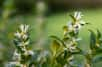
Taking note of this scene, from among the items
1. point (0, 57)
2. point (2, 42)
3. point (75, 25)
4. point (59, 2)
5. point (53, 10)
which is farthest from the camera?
point (59, 2)

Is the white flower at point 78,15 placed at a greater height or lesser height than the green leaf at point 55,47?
Answer: greater

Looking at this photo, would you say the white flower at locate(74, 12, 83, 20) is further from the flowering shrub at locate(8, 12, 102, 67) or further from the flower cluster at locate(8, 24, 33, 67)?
the flower cluster at locate(8, 24, 33, 67)

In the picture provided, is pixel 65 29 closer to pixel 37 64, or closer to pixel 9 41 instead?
pixel 37 64

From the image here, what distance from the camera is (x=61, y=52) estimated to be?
3.30ft

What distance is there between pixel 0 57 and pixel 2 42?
0.16 m

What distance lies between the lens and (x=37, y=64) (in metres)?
1.00

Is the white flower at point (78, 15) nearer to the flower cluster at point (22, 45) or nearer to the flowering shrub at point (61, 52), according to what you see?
the flowering shrub at point (61, 52)

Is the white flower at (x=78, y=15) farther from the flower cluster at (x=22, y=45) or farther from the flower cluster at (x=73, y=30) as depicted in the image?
the flower cluster at (x=22, y=45)

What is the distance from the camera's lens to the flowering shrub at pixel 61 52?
969 millimetres

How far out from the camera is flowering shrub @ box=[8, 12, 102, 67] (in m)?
0.97

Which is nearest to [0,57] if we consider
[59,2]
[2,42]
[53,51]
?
[2,42]

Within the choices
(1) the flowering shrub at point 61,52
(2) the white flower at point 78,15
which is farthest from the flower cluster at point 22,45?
(2) the white flower at point 78,15

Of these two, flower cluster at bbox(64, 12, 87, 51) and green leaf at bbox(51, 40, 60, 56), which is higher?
flower cluster at bbox(64, 12, 87, 51)

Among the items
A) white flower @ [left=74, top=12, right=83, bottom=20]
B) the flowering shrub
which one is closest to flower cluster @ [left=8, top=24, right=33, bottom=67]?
the flowering shrub
